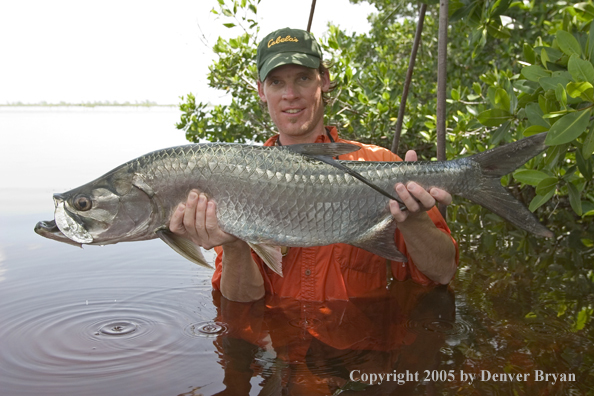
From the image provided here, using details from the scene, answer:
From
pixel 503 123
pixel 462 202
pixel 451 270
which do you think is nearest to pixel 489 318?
pixel 451 270

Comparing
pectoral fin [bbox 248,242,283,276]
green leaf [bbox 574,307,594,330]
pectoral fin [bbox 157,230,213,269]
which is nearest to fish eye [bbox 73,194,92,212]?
pectoral fin [bbox 157,230,213,269]

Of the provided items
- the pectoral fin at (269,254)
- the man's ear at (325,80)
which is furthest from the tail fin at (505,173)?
the man's ear at (325,80)

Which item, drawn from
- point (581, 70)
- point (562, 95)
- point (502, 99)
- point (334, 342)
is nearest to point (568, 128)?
point (562, 95)

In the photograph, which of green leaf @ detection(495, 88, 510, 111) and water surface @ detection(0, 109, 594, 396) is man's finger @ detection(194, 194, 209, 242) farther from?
green leaf @ detection(495, 88, 510, 111)

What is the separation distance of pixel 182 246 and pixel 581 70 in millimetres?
2551

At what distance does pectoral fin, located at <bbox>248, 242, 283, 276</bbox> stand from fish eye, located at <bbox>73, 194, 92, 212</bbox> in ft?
3.37

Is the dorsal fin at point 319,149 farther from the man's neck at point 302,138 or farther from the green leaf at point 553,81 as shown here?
the green leaf at point 553,81

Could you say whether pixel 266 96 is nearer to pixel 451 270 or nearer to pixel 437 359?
pixel 451 270

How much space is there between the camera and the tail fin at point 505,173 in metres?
2.87

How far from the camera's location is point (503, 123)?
4.02 metres

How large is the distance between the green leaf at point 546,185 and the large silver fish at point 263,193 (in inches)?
23.2

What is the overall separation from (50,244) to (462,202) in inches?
274

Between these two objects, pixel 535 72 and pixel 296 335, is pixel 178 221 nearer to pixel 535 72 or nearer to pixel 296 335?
pixel 296 335

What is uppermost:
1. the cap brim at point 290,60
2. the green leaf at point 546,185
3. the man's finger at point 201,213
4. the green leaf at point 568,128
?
the cap brim at point 290,60
